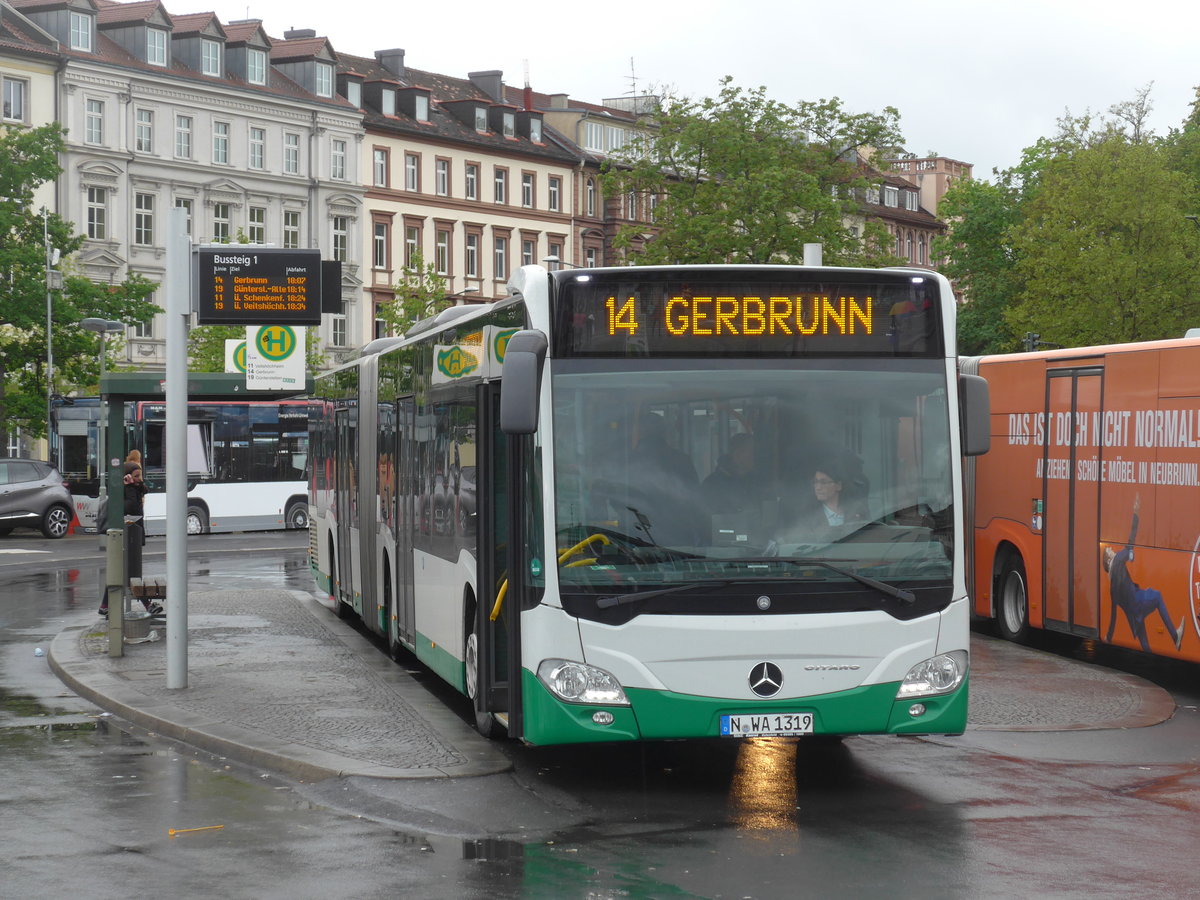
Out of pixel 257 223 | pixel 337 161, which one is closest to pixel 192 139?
pixel 257 223

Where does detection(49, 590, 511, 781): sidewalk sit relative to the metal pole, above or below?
below

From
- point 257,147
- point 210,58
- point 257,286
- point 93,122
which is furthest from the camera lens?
point 257,147

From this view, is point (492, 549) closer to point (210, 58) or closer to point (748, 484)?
point (748, 484)

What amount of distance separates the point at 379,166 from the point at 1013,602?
62.4 meters

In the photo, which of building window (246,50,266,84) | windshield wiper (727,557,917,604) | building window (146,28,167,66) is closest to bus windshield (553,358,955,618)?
windshield wiper (727,557,917,604)

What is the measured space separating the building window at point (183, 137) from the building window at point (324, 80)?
7.06 metres

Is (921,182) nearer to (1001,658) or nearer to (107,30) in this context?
(107,30)

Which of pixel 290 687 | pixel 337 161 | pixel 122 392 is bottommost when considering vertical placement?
pixel 290 687

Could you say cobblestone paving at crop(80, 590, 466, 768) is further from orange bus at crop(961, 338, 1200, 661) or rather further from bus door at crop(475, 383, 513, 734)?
orange bus at crop(961, 338, 1200, 661)

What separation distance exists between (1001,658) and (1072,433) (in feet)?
7.01

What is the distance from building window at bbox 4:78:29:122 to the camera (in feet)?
208

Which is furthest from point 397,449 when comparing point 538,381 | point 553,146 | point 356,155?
point 553,146

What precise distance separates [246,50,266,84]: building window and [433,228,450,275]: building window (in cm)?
1086

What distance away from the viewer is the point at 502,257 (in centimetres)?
8319
